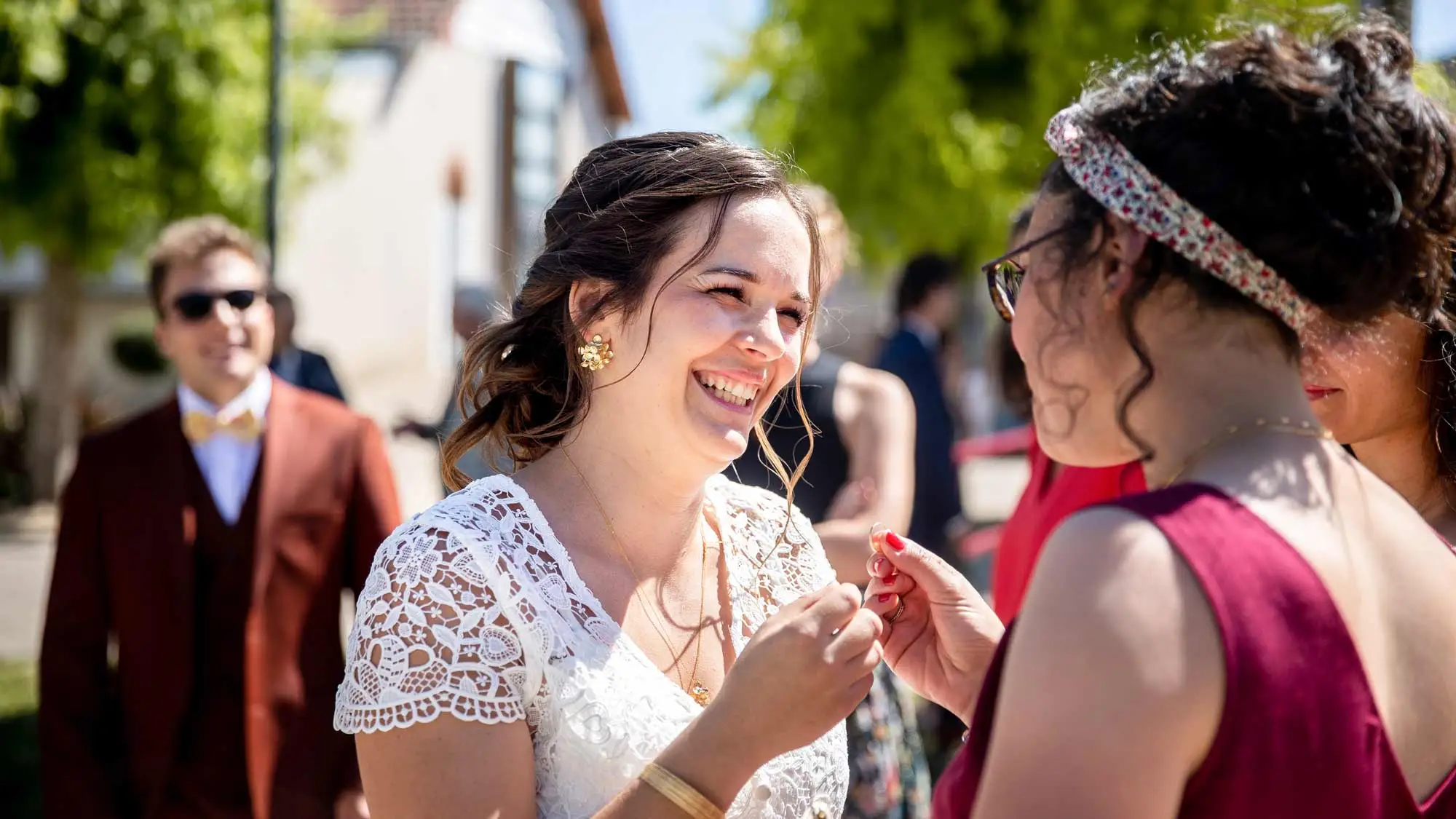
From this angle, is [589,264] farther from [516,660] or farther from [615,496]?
[516,660]

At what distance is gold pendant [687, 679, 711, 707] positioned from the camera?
2.15 m

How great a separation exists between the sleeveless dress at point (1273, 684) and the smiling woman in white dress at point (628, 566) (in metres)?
0.58

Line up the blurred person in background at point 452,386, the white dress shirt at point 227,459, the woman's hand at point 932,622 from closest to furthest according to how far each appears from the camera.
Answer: the woman's hand at point 932,622 < the white dress shirt at point 227,459 < the blurred person in background at point 452,386

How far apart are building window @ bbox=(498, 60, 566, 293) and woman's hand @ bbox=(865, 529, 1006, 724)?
59.9 feet

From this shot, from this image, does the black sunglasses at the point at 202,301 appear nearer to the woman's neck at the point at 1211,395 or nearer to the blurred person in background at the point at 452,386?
the blurred person in background at the point at 452,386

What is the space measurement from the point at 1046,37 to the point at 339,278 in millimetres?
11878

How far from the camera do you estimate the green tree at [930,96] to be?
503 inches

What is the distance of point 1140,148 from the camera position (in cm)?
142

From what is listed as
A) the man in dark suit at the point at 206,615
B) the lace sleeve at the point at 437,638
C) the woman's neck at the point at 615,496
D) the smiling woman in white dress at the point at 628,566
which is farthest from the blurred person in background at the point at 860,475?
the lace sleeve at the point at 437,638

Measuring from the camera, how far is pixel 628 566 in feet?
7.42

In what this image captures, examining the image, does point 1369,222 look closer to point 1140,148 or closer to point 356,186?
point 1140,148

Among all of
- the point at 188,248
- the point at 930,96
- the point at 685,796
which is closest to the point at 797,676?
the point at 685,796

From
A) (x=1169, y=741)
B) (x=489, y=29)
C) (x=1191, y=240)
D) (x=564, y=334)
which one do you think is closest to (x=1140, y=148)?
(x=1191, y=240)

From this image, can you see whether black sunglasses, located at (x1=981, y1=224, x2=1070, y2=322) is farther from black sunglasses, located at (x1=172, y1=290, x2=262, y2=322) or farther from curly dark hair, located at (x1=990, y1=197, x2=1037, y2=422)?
black sunglasses, located at (x1=172, y1=290, x2=262, y2=322)
